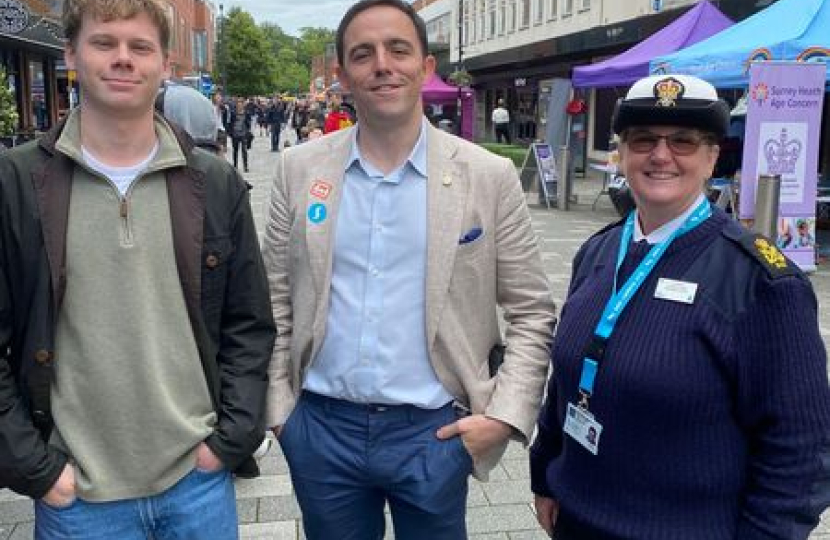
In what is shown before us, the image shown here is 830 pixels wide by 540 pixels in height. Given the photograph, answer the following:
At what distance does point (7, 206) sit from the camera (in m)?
1.83

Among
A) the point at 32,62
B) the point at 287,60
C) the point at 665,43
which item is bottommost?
the point at 665,43

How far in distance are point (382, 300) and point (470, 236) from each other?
11.5 inches

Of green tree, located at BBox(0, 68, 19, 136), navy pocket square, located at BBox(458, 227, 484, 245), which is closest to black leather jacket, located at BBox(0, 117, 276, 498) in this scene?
navy pocket square, located at BBox(458, 227, 484, 245)

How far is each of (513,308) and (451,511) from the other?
591 mm

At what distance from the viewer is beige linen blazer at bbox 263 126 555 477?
214 cm

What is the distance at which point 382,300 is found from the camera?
2.14m

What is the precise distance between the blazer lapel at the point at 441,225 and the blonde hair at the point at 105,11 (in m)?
0.79

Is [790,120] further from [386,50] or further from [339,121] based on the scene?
[386,50]

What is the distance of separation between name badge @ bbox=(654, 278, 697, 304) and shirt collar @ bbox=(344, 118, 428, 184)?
2.39ft

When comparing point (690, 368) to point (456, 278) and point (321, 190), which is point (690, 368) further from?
point (321, 190)

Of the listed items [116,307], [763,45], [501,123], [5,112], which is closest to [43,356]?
[116,307]

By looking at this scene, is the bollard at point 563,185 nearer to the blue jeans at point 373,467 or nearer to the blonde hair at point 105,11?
the blue jeans at point 373,467

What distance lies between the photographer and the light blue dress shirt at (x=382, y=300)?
2139 millimetres

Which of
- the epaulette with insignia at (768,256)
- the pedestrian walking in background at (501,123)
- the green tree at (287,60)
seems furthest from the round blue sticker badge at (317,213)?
the green tree at (287,60)
